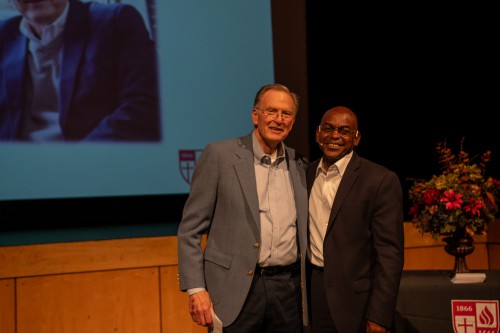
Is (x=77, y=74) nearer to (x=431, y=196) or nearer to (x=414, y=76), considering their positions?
(x=431, y=196)

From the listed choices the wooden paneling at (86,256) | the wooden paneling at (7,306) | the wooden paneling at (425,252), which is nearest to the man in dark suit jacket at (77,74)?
the wooden paneling at (86,256)

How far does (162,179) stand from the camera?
3.57m

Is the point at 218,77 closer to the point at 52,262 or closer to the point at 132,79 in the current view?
the point at 132,79

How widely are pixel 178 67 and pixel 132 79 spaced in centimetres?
31

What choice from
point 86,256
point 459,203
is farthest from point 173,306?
point 459,203

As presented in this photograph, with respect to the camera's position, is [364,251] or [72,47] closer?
[364,251]

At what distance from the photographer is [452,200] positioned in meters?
2.92

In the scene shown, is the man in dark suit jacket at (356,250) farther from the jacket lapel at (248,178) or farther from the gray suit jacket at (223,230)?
the jacket lapel at (248,178)

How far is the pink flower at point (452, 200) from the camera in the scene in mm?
2900

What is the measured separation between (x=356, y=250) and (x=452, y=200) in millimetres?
928

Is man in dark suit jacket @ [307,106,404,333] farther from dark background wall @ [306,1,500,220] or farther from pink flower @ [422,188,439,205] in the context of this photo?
dark background wall @ [306,1,500,220]

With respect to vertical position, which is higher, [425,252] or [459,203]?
[459,203]

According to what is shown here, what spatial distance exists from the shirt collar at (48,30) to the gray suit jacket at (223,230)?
1.63 meters

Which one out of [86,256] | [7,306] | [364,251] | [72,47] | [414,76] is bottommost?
[7,306]
